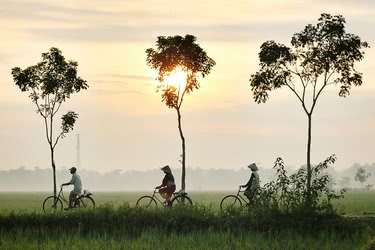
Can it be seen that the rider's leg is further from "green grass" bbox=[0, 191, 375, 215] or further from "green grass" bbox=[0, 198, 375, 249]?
"green grass" bbox=[0, 198, 375, 249]

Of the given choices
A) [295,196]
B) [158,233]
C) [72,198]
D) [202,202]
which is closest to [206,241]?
[158,233]

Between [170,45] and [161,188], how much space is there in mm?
9309

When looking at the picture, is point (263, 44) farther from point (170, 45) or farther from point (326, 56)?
point (170, 45)

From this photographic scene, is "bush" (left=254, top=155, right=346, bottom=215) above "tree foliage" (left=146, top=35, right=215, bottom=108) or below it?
below

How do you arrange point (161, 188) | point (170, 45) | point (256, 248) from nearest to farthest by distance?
1. point (256, 248)
2. point (161, 188)
3. point (170, 45)

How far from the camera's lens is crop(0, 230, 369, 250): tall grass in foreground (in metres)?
20.1

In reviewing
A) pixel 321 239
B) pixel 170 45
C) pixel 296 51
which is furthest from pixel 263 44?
pixel 321 239

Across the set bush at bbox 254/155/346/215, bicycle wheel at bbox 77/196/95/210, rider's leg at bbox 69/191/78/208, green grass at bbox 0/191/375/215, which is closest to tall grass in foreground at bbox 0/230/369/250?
bush at bbox 254/155/346/215

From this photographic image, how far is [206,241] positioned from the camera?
835 inches

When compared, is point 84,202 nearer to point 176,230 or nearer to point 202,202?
point 202,202

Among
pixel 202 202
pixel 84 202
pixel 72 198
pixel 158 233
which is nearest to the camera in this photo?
pixel 158 233

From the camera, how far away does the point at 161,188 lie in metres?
28.6

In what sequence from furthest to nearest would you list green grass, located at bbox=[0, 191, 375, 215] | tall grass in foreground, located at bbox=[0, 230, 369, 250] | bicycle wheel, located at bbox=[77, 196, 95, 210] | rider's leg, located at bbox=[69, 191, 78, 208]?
green grass, located at bbox=[0, 191, 375, 215], rider's leg, located at bbox=[69, 191, 78, 208], bicycle wheel, located at bbox=[77, 196, 95, 210], tall grass in foreground, located at bbox=[0, 230, 369, 250]

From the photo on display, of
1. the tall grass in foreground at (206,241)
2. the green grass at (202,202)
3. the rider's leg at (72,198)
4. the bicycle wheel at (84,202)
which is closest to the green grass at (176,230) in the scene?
the tall grass in foreground at (206,241)
